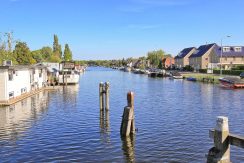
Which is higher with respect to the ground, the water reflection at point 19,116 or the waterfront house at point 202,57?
the waterfront house at point 202,57

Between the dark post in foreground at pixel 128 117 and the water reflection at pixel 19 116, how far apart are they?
7.95 m

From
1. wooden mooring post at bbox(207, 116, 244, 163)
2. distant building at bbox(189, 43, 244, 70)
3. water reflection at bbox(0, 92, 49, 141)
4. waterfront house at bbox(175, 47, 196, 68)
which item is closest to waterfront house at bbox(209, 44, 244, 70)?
distant building at bbox(189, 43, 244, 70)

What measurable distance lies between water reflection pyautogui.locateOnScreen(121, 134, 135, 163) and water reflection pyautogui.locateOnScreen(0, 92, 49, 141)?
26.7ft

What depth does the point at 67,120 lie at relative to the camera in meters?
32.2

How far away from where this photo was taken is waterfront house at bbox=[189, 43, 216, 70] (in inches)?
5527

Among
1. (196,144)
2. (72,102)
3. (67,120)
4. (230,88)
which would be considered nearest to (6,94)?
(72,102)

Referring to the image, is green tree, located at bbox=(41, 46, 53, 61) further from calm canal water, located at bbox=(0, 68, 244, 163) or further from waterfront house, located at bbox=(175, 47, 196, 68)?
calm canal water, located at bbox=(0, 68, 244, 163)

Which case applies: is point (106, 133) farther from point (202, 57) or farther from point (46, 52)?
point (46, 52)

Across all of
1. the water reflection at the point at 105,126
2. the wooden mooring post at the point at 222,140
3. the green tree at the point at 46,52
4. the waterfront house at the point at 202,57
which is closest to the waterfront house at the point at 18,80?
the water reflection at the point at 105,126

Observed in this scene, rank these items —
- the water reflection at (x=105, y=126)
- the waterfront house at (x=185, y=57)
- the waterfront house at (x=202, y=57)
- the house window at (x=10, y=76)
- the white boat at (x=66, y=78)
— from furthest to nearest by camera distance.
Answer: the waterfront house at (x=185, y=57) → the waterfront house at (x=202, y=57) → the white boat at (x=66, y=78) → the house window at (x=10, y=76) → the water reflection at (x=105, y=126)

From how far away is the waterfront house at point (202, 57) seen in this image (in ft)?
461

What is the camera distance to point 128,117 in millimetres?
24891

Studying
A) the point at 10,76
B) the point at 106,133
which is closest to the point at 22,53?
the point at 10,76

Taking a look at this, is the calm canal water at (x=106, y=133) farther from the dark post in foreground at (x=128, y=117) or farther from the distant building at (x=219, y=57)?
the distant building at (x=219, y=57)
